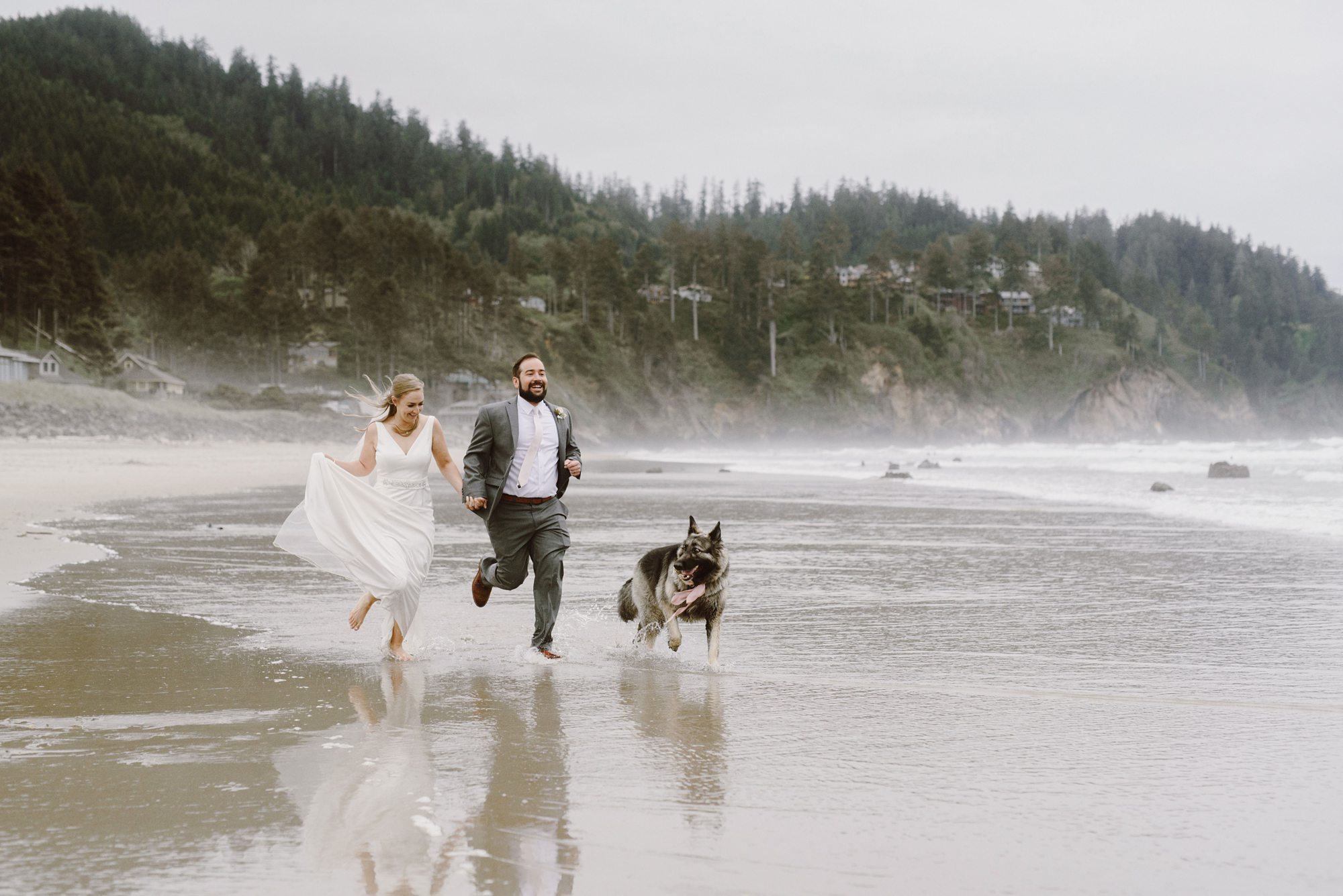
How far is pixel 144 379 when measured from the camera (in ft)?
238

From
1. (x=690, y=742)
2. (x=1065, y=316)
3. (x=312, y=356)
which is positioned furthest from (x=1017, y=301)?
(x=690, y=742)

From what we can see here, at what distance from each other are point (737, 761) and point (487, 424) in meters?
3.22

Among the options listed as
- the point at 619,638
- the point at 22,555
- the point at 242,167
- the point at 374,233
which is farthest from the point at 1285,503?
the point at 242,167

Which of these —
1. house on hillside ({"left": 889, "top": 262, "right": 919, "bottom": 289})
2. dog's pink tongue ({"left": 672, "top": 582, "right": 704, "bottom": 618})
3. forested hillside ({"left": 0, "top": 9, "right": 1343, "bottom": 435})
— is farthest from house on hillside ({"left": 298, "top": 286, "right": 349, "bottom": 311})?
dog's pink tongue ({"left": 672, "top": 582, "right": 704, "bottom": 618})

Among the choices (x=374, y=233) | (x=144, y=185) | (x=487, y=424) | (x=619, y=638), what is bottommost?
(x=619, y=638)

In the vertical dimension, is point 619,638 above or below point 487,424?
below

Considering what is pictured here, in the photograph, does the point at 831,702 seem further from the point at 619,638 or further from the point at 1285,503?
the point at 1285,503

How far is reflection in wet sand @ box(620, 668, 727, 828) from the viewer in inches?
162

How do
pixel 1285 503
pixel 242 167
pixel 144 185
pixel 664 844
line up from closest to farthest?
pixel 664 844, pixel 1285 503, pixel 144 185, pixel 242 167

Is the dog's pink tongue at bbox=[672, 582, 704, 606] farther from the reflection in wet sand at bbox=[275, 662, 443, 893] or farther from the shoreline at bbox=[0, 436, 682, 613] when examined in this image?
the shoreline at bbox=[0, 436, 682, 613]

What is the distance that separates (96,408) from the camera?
149 feet

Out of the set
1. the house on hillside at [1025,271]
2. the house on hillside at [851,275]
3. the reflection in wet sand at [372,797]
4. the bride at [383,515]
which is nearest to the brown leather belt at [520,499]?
the bride at [383,515]

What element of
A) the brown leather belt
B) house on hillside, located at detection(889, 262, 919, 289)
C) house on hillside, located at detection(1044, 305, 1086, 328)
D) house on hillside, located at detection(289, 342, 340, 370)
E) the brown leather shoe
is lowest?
the brown leather shoe

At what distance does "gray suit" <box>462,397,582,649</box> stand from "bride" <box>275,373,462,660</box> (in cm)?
46
